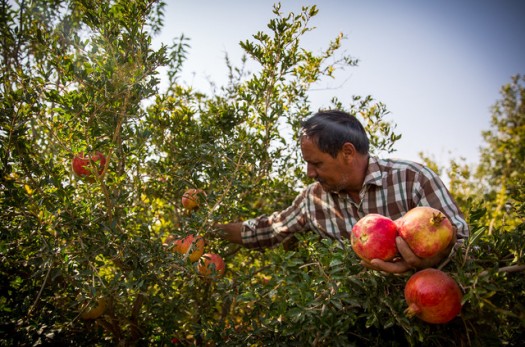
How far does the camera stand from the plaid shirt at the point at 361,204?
2234 millimetres

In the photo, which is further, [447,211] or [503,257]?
[447,211]

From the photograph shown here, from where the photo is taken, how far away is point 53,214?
5.57 feet

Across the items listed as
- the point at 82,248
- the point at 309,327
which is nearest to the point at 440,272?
the point at 309,327

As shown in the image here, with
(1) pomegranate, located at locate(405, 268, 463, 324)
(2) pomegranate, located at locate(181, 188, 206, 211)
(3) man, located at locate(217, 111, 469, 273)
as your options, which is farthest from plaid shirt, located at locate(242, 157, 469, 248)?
(1) pomegranate, located at locate(405, 268, 463, 324)

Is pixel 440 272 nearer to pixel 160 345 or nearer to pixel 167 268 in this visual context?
pixel 167 268

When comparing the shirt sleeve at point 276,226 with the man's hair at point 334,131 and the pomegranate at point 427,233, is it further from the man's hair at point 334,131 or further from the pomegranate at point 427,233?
the pomegranate at point 427,233

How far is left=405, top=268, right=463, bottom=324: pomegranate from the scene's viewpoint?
122cm

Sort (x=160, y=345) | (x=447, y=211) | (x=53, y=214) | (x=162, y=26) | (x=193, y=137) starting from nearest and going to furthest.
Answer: (x=53, y=214) < (x=447, y=211) < (x=160, y=345) < (x=193, y=137) < (x=162, y=26)

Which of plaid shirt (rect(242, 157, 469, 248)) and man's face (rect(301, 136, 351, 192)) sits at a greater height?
man's face (rect(301, 136, 351, 192))

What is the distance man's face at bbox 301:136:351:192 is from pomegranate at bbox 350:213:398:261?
0.96 metres

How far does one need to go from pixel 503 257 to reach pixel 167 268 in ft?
5.24

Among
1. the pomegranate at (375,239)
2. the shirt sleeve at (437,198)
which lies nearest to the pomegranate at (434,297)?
the pomegranate at (375,239)

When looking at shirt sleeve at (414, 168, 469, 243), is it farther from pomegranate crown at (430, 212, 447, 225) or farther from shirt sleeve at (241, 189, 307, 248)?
shirt sleeve at (241, 189, 307, 248)

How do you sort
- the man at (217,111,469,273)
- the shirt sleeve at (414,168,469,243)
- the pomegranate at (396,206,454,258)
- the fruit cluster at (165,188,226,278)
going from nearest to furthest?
the pomegranate at (396,206,454,258) < the fruit cluster at (165,188,226,278) < the shirt sleeve at (414,168,469,243) < the man at (217,111,469,273)
